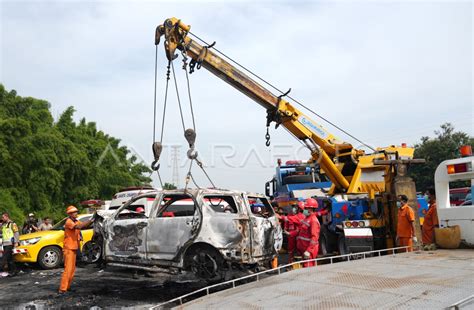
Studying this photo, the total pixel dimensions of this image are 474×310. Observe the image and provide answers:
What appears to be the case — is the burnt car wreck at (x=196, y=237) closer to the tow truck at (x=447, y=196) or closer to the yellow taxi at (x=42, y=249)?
the tow truck at (x=447, y=196)

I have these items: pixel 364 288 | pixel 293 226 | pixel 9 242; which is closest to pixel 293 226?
pixel 293 226

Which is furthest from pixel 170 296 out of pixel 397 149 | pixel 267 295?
pixel 397 149

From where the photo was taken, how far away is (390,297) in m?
3.14

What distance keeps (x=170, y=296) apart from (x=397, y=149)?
6.43 meters

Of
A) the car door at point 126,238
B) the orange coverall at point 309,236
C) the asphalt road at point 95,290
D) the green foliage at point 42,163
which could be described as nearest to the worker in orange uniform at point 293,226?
the orange coverall at point 309,236

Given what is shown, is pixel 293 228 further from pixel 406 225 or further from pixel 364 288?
pixel 364 288

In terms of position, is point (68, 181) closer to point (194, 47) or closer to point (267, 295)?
point (194, 47)

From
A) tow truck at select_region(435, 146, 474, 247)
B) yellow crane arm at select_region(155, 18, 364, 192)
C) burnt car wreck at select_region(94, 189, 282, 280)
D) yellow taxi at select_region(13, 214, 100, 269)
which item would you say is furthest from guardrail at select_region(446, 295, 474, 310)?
yellow taxi at select_region(13, 214, 100, 269)

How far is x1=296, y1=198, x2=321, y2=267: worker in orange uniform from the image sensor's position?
22.4 ft

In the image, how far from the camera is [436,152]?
135ft

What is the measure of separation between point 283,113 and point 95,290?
5.74m

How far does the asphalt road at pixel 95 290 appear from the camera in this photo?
634 centimetres

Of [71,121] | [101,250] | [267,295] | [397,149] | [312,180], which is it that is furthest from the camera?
[71,121]

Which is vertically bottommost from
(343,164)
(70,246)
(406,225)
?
(70,246)
